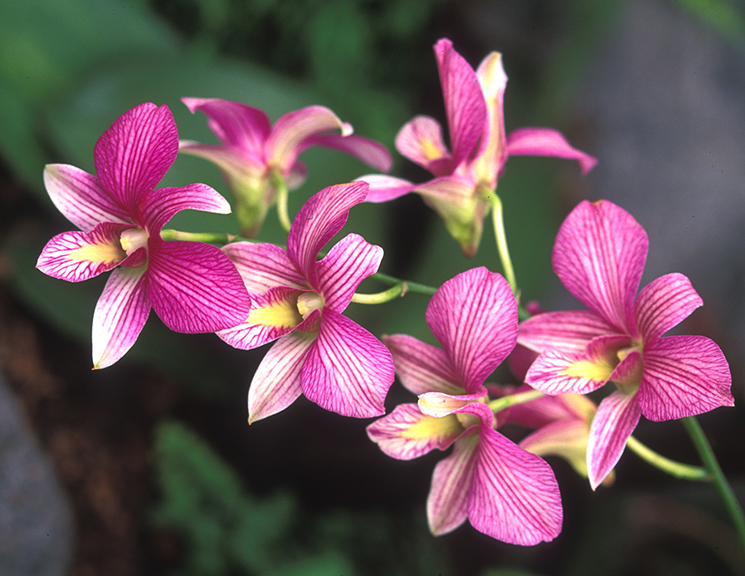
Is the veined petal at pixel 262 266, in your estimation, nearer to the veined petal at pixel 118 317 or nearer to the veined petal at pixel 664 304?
the veined petal at pixel 118 317

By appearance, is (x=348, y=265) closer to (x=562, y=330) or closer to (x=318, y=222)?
(x=318, y=222)

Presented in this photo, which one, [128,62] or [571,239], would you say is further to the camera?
[128,62]

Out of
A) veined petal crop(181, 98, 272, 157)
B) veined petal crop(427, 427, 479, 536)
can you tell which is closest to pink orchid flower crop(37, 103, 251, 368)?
veined petal crop(181, 98, 272, 157)

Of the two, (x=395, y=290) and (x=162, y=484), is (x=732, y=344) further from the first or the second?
(x=162, y=484)

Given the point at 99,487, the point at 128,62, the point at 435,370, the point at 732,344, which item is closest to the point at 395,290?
the point at 435,370

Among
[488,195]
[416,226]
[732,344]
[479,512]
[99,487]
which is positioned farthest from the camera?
[416,226]

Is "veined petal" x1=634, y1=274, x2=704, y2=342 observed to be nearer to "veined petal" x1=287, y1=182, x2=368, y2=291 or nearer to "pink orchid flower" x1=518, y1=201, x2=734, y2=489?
"pink orchid flower" x1=518, y1=201, x2=734, y2=489

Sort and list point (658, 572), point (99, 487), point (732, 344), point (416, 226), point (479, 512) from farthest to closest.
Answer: point (416, 226) < point (99, 487) < point (732, 344) < point (658, 572) < point (479, 512)
